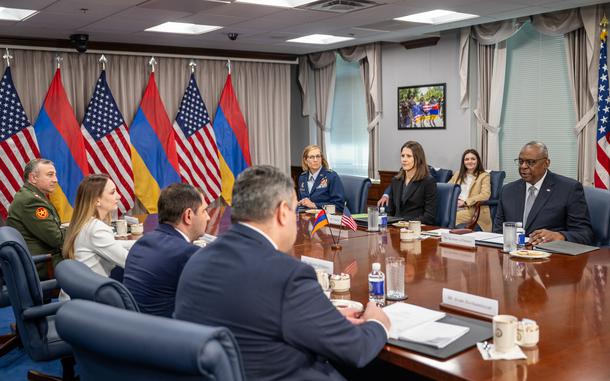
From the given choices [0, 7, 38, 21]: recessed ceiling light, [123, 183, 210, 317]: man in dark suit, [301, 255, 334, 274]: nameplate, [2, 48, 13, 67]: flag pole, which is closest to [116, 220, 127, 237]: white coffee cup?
[123, 183, 210, 317]: man in dark suit

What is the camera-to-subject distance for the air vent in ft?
17.8

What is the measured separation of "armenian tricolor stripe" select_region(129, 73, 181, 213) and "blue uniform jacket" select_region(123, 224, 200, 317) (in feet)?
17.1

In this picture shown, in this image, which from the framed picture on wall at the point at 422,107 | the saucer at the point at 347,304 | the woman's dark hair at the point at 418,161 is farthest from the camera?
the framed picture on wall at the point at 422,107

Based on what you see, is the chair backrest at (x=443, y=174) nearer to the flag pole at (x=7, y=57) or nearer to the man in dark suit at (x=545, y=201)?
the man in dark suit at (x=545, y=201)

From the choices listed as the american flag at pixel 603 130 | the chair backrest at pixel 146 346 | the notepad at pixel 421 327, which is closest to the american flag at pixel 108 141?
the american flag at pixel 603 130

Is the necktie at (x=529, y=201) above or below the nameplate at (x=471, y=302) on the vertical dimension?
above

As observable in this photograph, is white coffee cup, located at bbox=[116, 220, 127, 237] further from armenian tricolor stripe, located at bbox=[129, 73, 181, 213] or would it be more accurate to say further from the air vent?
armenian tricolor stripe, located at bbox=[129, 73, 181, 213]

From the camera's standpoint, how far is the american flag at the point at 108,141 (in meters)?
7.45

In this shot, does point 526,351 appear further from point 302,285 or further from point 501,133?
point 501,133

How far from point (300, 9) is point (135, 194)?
3.35 m

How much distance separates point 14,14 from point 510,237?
4.96 m

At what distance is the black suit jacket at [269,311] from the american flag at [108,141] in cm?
607

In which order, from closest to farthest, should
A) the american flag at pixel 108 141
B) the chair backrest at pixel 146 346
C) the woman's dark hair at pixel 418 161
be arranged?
the chair backrest at pixel 146 346 < the woman's dark hair at pixel 418 161 < the american flag at pixel 108 141

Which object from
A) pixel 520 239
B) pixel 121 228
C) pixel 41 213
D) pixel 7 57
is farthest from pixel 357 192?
pixel 7 57
